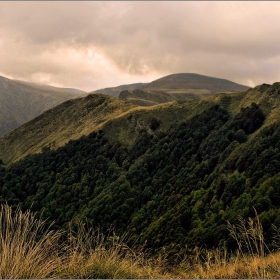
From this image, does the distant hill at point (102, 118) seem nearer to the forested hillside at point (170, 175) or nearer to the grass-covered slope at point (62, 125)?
the grass-covered slope at point (62, 125)

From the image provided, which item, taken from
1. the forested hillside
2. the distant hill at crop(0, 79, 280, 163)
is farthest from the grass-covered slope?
the forested hillside

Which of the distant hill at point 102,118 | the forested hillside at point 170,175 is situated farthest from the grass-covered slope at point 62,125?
the forested hillside at point 170,175

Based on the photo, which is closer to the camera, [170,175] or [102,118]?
[170,175]

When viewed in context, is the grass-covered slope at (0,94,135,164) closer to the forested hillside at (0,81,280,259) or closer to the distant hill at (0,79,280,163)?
the distant hill at (0,79,280,163)

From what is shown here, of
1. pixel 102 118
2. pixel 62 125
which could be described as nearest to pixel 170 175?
pixel 102 118

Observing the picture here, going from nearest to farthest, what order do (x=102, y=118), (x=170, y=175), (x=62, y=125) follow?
(x=170, y=175)
(x=102, y=118)
(x=62, y=125)

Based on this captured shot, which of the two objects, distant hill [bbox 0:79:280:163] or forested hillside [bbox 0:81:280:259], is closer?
forested hillside [bbox 0:81:280:259]

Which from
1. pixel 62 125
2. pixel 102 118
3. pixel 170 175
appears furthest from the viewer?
pixel 62 125

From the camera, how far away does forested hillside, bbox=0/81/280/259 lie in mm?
54188

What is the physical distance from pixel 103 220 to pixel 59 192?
22.3 m

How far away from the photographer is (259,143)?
62.8 metres

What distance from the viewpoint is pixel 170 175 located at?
78062 mm

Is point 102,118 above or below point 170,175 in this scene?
above

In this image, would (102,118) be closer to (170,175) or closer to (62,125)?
(62,125)
